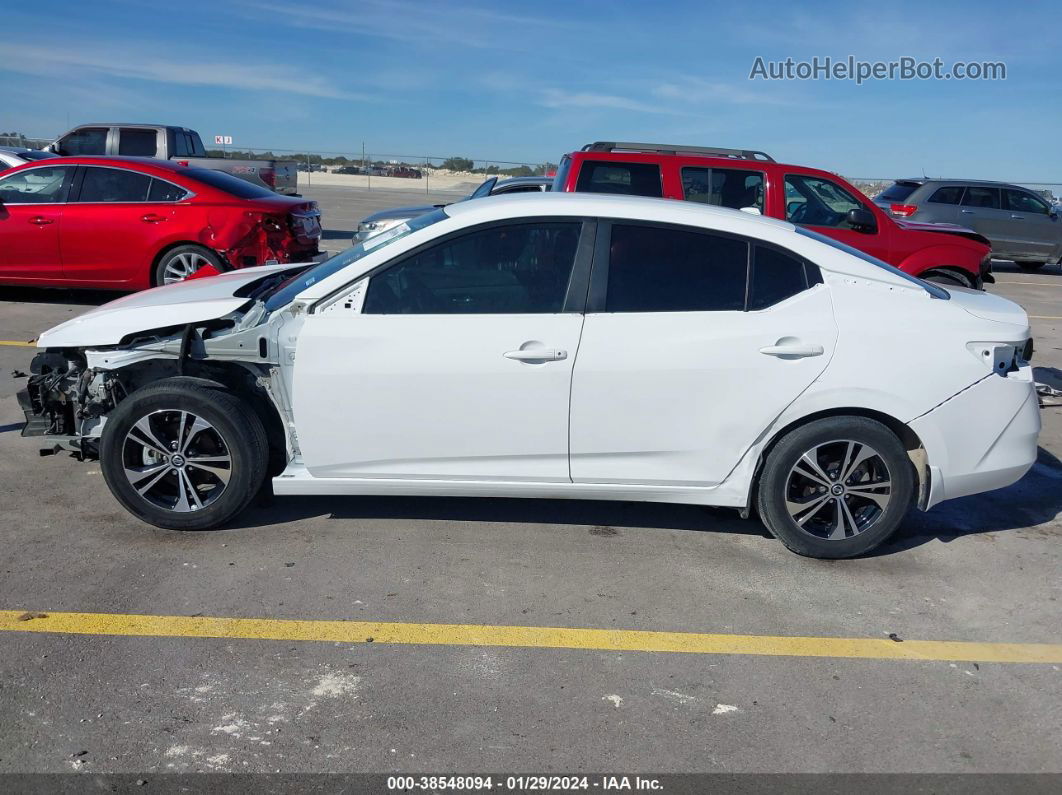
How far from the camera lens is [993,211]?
17.6 meters

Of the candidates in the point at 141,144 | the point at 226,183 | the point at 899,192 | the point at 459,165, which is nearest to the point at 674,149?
the point at 226,183

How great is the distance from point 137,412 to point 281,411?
0.67 m

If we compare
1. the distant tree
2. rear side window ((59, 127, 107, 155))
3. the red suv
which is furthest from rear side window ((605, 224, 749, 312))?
the distant tree

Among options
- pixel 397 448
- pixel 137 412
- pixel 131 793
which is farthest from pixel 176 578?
pixel 131 793

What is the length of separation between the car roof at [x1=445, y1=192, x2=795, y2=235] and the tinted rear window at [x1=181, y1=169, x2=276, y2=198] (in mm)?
6279

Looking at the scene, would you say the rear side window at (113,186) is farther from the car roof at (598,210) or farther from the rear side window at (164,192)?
the car roof at (598,210)

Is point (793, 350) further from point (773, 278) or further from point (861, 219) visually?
point (861, 219)

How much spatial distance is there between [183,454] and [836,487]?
310cm

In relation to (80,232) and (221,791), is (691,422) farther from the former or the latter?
(80,232)

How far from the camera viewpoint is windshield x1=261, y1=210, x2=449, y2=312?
15.1 ft

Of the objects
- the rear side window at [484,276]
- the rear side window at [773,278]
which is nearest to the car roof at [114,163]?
the rear side window at [484,276]

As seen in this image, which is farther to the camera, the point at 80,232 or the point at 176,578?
the point at 80,232

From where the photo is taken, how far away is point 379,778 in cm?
297

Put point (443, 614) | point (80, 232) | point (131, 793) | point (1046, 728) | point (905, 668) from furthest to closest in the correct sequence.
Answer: point (80, 232) → point (443, 614) → point (905, 668) → point (1046, 728) → point (131, 793)
